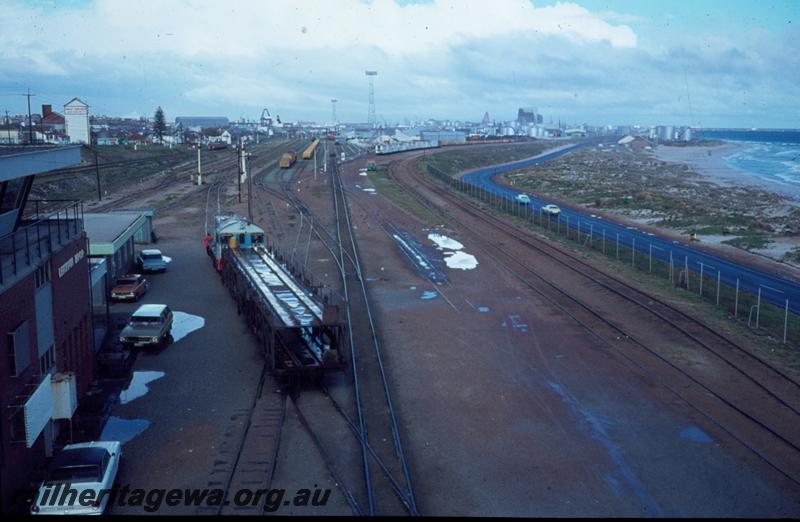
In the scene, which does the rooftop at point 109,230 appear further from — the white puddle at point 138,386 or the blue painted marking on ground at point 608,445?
the blue painted marking on ground at point 608,445

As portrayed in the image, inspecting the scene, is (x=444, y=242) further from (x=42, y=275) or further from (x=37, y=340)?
(x=37, y=340)

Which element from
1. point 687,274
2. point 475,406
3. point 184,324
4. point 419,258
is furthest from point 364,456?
point 419,258

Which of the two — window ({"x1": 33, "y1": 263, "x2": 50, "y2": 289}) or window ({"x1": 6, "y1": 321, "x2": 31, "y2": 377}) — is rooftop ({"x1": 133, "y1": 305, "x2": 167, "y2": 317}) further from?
window ({"x1": 6, "y1": 321, "x2": 31, "y2": 377})

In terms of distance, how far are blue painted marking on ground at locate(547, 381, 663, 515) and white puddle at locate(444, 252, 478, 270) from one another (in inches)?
584

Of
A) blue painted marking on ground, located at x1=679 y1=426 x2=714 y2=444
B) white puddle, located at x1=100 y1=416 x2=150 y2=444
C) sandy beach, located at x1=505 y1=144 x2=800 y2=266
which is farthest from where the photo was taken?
sandy beach, located at x1=505 y1=144 x2=800 y2=266

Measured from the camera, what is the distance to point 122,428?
47.3 feet

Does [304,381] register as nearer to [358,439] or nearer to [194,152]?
[358,439]

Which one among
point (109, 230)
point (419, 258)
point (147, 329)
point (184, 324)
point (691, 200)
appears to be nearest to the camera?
point (147, 329)

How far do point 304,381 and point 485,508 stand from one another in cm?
703

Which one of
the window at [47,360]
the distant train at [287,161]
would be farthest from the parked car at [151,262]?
the distant train at [287,161]

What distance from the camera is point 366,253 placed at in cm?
3453

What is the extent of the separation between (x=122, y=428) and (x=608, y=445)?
9.85 metres

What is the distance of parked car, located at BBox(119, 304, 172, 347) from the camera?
19.3 m

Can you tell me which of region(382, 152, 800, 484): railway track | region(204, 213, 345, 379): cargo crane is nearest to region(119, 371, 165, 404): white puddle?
region(204, 213, 345, 379): cargo crane
